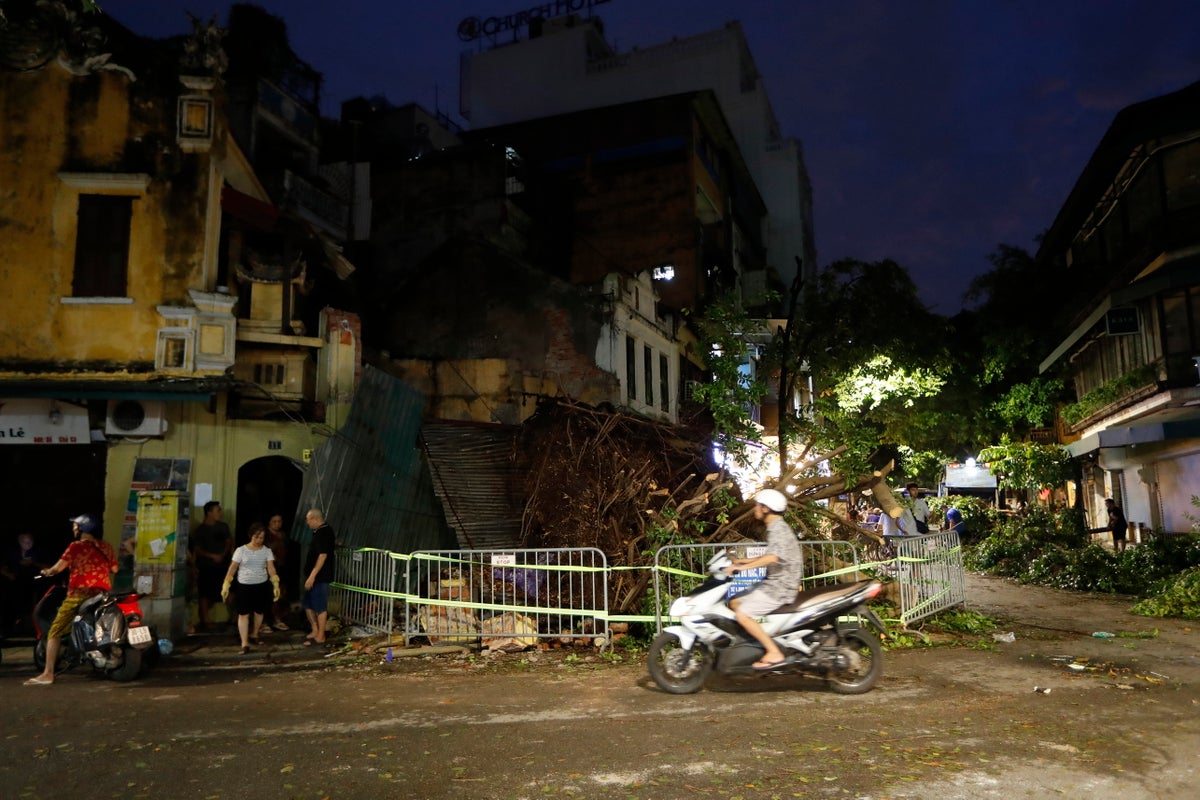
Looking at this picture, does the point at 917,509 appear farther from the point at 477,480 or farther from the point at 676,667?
the point at 676,667

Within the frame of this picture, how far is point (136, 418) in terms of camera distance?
12086 millimetres

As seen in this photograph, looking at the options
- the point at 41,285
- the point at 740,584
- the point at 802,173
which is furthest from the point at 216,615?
the point at 802,173

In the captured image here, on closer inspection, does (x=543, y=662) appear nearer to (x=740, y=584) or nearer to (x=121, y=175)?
(x=740, y=584)

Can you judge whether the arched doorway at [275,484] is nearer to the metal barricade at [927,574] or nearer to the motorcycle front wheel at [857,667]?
the metal barricade at [927,574]

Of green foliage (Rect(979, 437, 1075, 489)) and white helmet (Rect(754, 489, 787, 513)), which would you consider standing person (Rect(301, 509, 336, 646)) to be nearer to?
white helmet (Rect(754, 489, 787, 513))

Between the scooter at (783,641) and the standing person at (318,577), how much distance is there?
5.33m

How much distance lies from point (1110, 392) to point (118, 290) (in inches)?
896

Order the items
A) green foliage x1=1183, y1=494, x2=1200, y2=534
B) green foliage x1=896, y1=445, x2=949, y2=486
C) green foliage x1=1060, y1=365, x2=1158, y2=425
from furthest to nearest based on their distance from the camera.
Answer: green foliage x1=896, y1=445, x2=949, y2=486, green foliage x1=1060, y1=365, x2=1158, y2=425, green foliage x1=1183, y1=494, x2=1200, y2=534

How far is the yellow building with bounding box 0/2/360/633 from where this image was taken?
1195cm

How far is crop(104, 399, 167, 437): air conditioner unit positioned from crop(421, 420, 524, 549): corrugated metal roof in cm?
409

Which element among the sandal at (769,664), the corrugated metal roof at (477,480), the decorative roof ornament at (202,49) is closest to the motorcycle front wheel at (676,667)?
the sandal at (769,664)

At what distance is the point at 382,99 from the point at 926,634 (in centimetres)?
3468

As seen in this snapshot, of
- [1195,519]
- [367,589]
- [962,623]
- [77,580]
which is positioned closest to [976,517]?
[1195,519]

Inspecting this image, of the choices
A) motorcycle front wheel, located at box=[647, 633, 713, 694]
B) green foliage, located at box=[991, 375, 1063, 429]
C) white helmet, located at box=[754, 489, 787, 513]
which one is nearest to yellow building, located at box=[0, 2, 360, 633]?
motorcycle front wheel, located at box=[647, 633, 713, 694]
